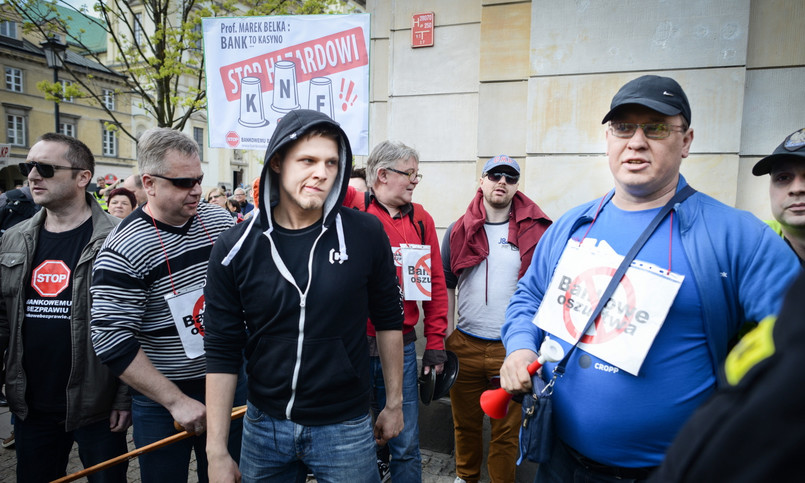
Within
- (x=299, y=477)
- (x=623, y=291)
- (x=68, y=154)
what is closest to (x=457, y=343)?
(x=299, y=477)

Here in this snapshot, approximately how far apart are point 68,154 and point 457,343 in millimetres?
2736

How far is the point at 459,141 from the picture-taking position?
430cm

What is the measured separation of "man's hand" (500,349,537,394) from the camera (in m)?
1.67

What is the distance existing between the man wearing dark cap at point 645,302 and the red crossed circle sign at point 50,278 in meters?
2.38

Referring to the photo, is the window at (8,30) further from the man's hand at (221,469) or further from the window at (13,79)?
the man's hand at (221,469)

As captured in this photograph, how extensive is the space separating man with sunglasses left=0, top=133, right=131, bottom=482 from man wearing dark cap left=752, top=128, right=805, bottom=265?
134 inches

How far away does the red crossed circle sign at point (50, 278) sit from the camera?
2.52m

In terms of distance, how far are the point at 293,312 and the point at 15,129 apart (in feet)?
128

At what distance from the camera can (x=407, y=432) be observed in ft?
9.22

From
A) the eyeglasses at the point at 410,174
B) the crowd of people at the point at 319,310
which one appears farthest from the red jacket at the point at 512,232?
the crowd of people at the point at 319,310

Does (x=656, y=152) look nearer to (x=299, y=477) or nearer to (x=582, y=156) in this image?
(x=299, y=477)

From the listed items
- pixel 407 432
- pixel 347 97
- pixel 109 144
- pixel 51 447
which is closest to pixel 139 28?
pixel 109 144

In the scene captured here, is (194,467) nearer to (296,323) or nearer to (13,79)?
(296,323)

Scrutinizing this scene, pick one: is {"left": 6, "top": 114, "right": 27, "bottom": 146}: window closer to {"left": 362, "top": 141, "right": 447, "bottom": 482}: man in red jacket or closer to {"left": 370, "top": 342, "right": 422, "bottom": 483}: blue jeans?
{"left": 362, "top": 141, "right": 447, "bottom": 482}: man in red jacket
